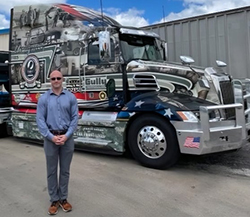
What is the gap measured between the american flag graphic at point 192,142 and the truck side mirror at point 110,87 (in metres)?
1.80

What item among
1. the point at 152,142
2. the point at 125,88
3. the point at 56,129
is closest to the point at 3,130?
the point at 125,88

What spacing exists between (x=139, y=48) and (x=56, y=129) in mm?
3226

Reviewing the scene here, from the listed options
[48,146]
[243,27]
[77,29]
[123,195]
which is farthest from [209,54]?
[48,146]

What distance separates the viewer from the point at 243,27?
304 inches

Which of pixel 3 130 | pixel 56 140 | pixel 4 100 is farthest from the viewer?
pixel 3 130

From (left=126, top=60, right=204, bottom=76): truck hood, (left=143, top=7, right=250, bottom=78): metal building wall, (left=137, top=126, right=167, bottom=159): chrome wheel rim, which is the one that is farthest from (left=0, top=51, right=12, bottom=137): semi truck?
(left=143, top=7, right=250, bottom=78): metal building wall

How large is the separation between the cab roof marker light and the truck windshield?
159 cm

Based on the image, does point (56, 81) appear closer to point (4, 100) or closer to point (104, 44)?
point (104, 44)

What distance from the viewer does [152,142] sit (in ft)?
16.7

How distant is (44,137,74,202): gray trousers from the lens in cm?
345

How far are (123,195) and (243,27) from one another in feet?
18.9

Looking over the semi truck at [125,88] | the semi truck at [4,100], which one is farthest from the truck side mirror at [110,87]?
the semi truck at [4,100]

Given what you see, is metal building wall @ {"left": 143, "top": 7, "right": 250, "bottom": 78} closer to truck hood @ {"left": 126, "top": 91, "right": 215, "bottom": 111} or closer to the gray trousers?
truck hood @ {"left": 126, "top": 91, "right": 215, "bottom": 111}

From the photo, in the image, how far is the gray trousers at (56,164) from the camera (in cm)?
345
